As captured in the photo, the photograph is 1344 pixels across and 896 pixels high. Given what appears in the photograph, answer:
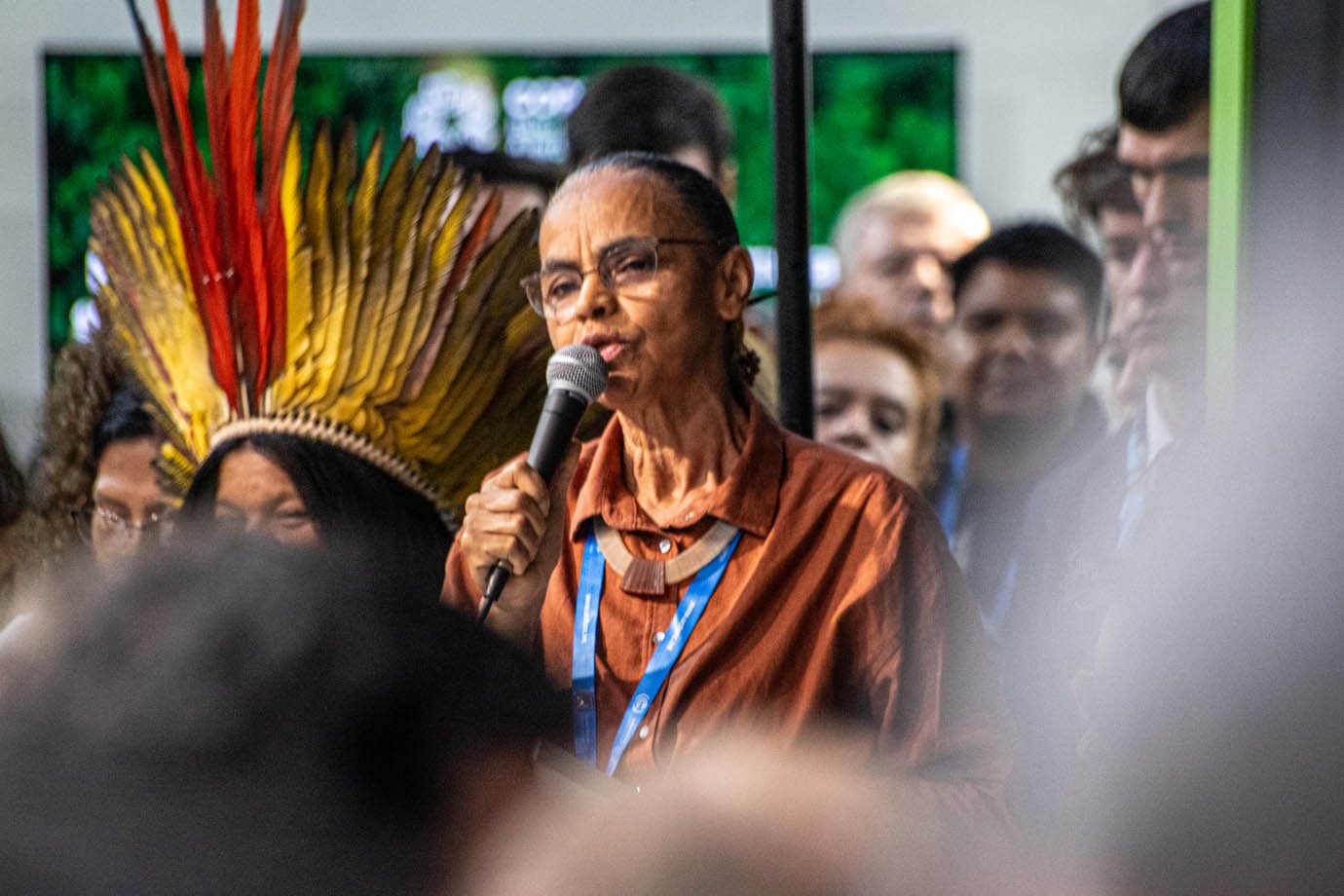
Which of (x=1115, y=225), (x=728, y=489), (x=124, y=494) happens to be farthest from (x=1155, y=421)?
(x=124, y=494)

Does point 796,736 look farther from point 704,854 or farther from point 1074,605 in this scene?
point 704,854

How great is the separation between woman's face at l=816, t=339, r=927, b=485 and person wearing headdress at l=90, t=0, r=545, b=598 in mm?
1227

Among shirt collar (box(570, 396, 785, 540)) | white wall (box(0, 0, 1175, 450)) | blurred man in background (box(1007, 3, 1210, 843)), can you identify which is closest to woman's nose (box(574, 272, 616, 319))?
shirt collar (box(570, 396, 785, 540))

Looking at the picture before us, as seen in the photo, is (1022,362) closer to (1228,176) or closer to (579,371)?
(579,371)

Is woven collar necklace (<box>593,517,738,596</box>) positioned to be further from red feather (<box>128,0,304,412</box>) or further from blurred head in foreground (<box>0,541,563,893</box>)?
blurred head in foreground (<box>0,541,563,893</box>)

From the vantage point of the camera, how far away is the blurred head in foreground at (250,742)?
673 millimetres

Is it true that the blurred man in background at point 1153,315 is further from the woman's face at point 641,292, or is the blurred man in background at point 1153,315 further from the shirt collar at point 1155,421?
the woman's face at point 641,292

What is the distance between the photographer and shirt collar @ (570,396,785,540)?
1.81 m

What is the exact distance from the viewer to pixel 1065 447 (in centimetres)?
327

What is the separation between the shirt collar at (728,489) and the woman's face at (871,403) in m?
1.44

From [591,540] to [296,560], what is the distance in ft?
3.69

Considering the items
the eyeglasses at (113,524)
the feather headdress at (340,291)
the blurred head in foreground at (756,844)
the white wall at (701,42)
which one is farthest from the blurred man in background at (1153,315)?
the white wall at (701,42)

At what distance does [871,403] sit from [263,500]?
4.94 feet

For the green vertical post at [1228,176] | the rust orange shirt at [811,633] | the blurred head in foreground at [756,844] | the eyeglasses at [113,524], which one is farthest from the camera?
the eyeglasses at [113,524]
